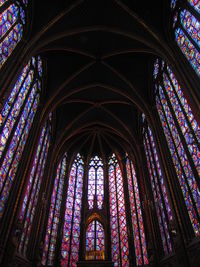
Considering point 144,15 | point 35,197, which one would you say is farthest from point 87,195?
point 144,15

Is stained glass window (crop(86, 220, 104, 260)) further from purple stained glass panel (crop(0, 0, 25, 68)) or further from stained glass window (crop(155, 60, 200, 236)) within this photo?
purple stained glass panel (crop(0, 0, 25, 68))

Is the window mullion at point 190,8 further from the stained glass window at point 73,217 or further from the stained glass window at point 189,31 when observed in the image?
the stained glass window at point 73,217

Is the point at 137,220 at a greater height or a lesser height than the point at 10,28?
lesser

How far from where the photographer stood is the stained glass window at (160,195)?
37.0ft

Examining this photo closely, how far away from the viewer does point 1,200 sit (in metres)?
8.85

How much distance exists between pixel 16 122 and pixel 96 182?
12303 millimetres

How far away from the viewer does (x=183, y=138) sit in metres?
9.55

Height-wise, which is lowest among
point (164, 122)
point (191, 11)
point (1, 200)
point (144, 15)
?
point (1, 200)

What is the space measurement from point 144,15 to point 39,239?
14.3m

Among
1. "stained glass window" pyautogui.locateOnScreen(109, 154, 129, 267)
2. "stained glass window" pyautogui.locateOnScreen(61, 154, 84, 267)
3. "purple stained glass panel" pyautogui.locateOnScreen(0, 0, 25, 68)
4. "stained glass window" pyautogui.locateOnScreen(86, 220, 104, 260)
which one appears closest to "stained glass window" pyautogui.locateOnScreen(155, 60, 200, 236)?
"purple stained glass panel" pyautogui.locateOnScreen(0, 0, 25, 68)

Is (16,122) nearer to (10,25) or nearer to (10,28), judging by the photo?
(10,28)

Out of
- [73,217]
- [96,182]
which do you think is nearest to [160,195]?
[73,217]

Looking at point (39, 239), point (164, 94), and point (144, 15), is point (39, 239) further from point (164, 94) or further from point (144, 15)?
point (144, 15)

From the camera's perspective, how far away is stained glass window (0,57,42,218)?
891cm
